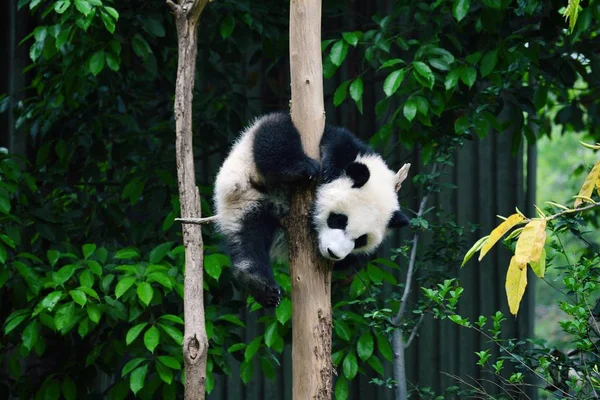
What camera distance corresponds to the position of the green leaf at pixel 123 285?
10.6ft

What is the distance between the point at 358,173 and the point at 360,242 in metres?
0.31

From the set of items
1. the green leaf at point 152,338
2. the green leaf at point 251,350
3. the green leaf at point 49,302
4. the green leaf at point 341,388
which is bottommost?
the green leaf at point 341,388

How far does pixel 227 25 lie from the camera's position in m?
3.67

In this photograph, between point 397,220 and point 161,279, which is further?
point 161,279

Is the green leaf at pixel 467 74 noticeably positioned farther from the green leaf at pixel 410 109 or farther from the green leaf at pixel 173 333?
the green leaf at pixel 173 333

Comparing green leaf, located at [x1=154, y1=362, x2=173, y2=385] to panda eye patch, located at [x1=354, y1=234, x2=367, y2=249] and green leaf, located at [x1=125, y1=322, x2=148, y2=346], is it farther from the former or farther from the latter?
panda eye patch, located at [x1=354, y1=234, x2=367, y2=249]

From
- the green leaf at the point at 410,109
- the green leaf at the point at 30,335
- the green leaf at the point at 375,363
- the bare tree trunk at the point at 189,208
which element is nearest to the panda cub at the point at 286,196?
the bare tree trunk at the point at 189,208

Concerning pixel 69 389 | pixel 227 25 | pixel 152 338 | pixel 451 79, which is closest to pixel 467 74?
pixel 451 79

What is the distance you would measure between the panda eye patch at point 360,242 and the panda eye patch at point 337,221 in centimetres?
14

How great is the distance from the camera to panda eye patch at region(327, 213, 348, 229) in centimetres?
272

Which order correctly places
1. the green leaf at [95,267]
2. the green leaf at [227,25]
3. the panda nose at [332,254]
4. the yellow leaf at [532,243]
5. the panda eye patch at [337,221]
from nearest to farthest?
1. the yellow leaf at [532,243]
2. the panda nose at [332,254]
3. the panda eye patch at [337,221]
4. the green leaf at [95,267]
5. the green leaf at [227,25]

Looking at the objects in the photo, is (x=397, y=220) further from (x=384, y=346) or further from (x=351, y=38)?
(x=351, y=38)

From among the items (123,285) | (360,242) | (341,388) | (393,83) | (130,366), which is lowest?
(341,388)

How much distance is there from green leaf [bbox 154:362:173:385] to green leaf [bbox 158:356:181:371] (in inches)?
1.5
